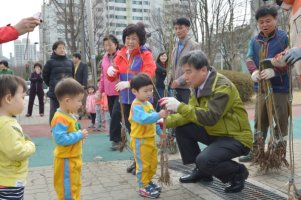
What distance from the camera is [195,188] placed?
12.5 ft

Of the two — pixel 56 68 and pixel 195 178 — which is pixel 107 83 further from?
pixel 195 178

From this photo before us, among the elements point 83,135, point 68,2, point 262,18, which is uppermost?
point 68,2

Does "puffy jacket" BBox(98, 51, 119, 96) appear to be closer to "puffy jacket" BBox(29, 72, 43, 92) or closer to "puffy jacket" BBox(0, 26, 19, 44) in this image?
"puffy jacket" BBox(0, 26, 19, 44)

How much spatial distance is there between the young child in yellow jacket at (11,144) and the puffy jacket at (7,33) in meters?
0.61

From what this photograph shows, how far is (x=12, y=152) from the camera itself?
241cm

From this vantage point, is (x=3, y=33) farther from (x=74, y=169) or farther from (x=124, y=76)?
(x=124, y=76)

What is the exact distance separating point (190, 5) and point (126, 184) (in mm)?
16689

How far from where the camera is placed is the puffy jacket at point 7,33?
9.87 ft

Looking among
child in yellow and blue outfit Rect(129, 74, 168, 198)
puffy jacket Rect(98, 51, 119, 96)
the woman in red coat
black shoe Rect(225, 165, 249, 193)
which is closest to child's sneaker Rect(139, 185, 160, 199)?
child in yellow and blue outfit Rect(129, 74, 168, 198)

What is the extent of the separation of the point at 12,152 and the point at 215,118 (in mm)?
1704

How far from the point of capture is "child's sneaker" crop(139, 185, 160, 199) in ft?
11.7

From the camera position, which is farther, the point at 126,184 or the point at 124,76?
the point at 124,76

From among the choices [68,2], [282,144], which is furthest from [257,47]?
[68,2]

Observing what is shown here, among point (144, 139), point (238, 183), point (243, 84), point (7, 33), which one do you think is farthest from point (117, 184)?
point (243, 84)
